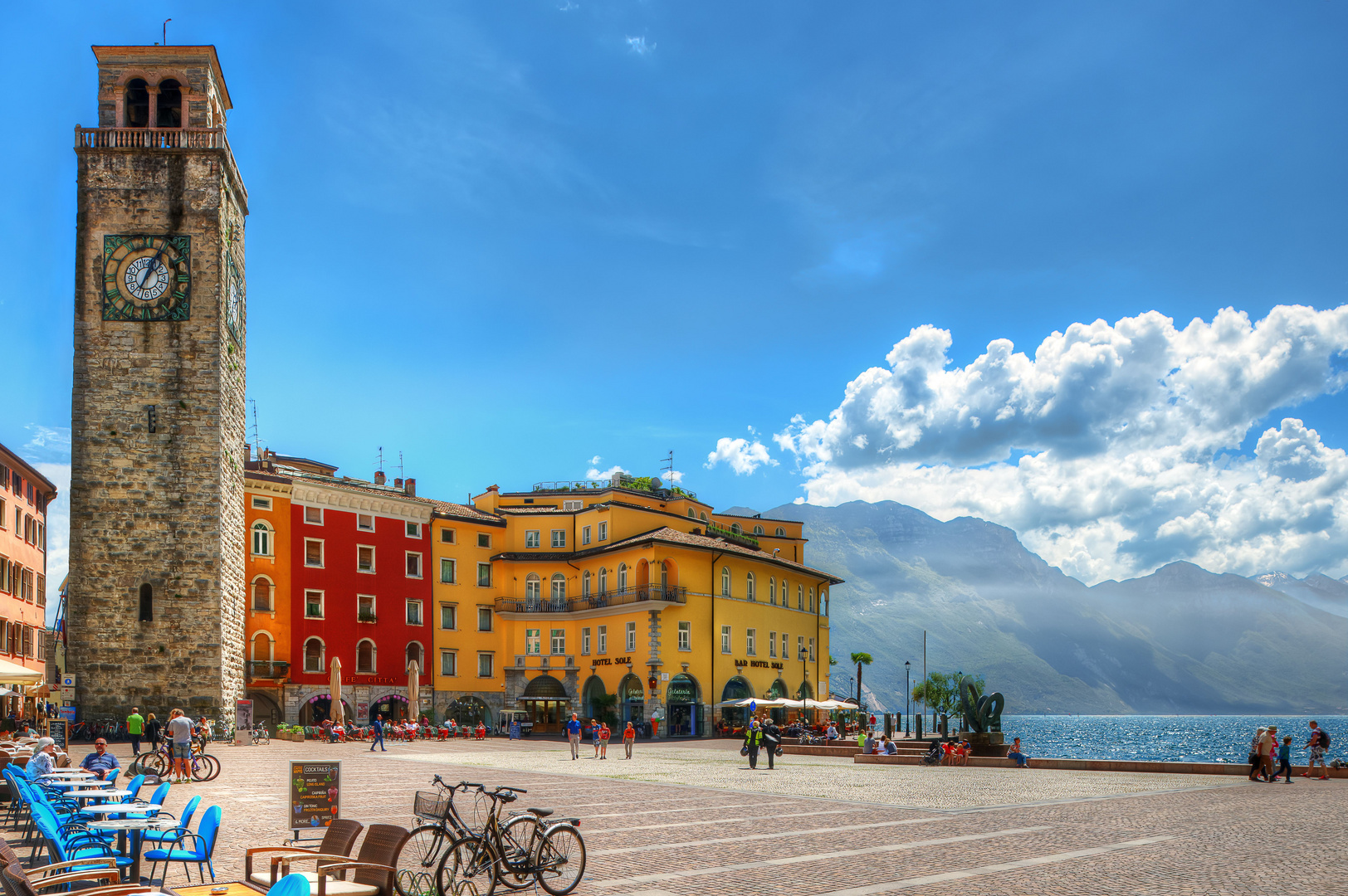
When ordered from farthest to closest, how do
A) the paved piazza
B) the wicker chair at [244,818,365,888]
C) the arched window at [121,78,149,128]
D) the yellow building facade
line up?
the yellow building facade < the arched window at [121,78,149,128] < the paved piazza < the wicker chair at [244,818,365,888]

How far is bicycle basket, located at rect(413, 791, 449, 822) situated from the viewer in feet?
31.7

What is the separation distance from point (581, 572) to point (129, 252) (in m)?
30.0

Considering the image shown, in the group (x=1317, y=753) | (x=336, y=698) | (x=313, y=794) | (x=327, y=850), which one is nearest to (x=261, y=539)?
(x=336, y=698)

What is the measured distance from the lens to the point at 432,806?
975 centimetres

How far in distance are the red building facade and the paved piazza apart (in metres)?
24.7

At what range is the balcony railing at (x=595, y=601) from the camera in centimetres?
5262

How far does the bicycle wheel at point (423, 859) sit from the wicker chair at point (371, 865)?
1.17 m

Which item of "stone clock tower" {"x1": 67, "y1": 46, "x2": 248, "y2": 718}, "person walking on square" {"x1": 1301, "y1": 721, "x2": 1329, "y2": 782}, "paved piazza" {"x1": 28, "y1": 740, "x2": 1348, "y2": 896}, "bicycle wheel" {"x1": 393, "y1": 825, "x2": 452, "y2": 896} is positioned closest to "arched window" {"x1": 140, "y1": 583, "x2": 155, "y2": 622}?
"stone clock tower" {"x1": 67, "y1": 46, "x2": 248, "y2": 718}

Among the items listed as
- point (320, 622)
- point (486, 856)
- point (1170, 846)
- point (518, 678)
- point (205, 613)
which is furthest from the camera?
point (518, 678)

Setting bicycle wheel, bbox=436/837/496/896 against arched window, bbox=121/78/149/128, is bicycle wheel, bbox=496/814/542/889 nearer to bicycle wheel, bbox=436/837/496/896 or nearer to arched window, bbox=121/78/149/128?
bicycle wheel, bbox=436/837/496/896

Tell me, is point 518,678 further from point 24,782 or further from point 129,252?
point 24,782

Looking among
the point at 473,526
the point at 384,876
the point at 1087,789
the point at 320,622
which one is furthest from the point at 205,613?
the point at 384,876

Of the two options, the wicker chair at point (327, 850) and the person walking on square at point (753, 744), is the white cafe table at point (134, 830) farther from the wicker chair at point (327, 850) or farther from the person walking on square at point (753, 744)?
the person walking on square at point (753, 744)

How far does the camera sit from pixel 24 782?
1152 cm
